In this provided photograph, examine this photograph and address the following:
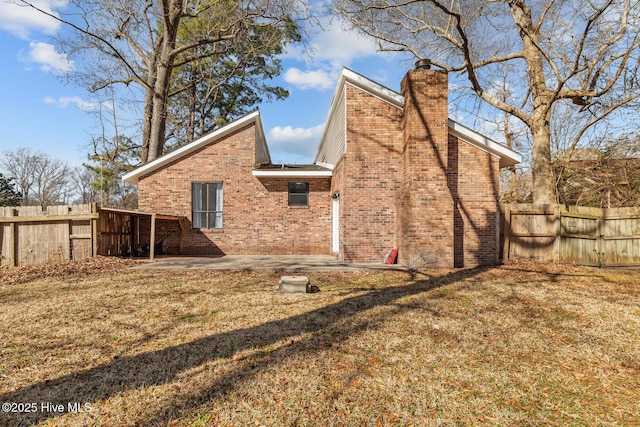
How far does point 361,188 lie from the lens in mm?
9625

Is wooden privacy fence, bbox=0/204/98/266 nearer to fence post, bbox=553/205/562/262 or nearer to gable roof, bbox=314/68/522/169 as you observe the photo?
gable roof, bbox=314/68/522/169

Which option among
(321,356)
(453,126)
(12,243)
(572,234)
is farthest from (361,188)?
(12,243)

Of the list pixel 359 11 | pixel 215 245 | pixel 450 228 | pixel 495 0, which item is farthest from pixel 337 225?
pixel 495 0

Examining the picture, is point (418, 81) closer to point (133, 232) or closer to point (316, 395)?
point (316, 395)

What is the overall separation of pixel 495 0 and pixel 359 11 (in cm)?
458

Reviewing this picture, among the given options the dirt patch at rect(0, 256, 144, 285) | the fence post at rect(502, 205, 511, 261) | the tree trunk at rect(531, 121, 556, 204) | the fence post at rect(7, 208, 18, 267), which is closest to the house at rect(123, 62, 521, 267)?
the fence post at rect(502, 205, 511, 261)

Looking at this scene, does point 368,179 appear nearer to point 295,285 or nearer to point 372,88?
point 372,88

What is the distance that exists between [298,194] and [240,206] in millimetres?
2248

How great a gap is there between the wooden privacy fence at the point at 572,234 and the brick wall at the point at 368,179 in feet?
11.3

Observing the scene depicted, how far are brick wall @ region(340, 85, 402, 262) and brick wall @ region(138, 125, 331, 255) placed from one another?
2662 millimetres

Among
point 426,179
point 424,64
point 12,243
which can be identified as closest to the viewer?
point 426,179

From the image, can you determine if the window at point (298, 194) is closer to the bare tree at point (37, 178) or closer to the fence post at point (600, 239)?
the fence post at point (600, 239)

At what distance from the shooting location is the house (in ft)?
28.9

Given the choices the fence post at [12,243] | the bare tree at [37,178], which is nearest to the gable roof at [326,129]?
the fence post at [12,243]
